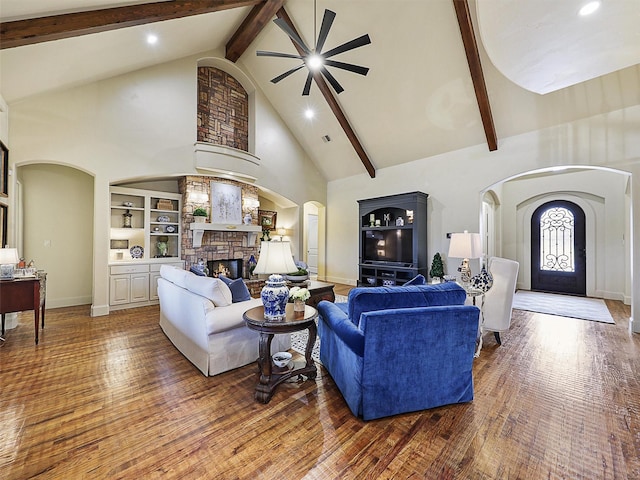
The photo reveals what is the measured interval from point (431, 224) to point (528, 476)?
5249 mm

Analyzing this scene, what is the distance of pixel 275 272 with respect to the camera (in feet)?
8.61

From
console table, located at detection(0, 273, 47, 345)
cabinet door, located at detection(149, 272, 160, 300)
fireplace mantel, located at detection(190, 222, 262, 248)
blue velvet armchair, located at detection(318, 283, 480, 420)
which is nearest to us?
blue velvet armchair, located at detection(318, 283, 480, 420)

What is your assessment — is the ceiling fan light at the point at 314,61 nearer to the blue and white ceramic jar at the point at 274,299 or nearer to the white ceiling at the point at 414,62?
the white ceiling at the point at 414,62

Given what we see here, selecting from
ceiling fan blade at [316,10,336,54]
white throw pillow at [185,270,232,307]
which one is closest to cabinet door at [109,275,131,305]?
white throw pillow at [185,270,232,307]

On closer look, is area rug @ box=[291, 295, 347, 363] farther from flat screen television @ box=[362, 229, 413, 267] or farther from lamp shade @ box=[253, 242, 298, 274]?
flat screen television @ box=[362, 229, 413, 267]

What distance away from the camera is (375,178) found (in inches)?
292

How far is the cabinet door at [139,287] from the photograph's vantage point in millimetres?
5145

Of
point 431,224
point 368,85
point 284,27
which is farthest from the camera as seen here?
point 431,224

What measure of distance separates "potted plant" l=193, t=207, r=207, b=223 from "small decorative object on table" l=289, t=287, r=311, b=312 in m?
4.12

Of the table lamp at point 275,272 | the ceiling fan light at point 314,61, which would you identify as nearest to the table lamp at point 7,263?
the table lamp at point 275,272

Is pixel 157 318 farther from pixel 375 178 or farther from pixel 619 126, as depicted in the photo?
pixel 619 126

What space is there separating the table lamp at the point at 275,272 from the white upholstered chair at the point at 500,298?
2.68m

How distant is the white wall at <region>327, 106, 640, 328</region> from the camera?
13.5 ft

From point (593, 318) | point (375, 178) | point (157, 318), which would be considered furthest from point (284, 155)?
point (593, 318)
